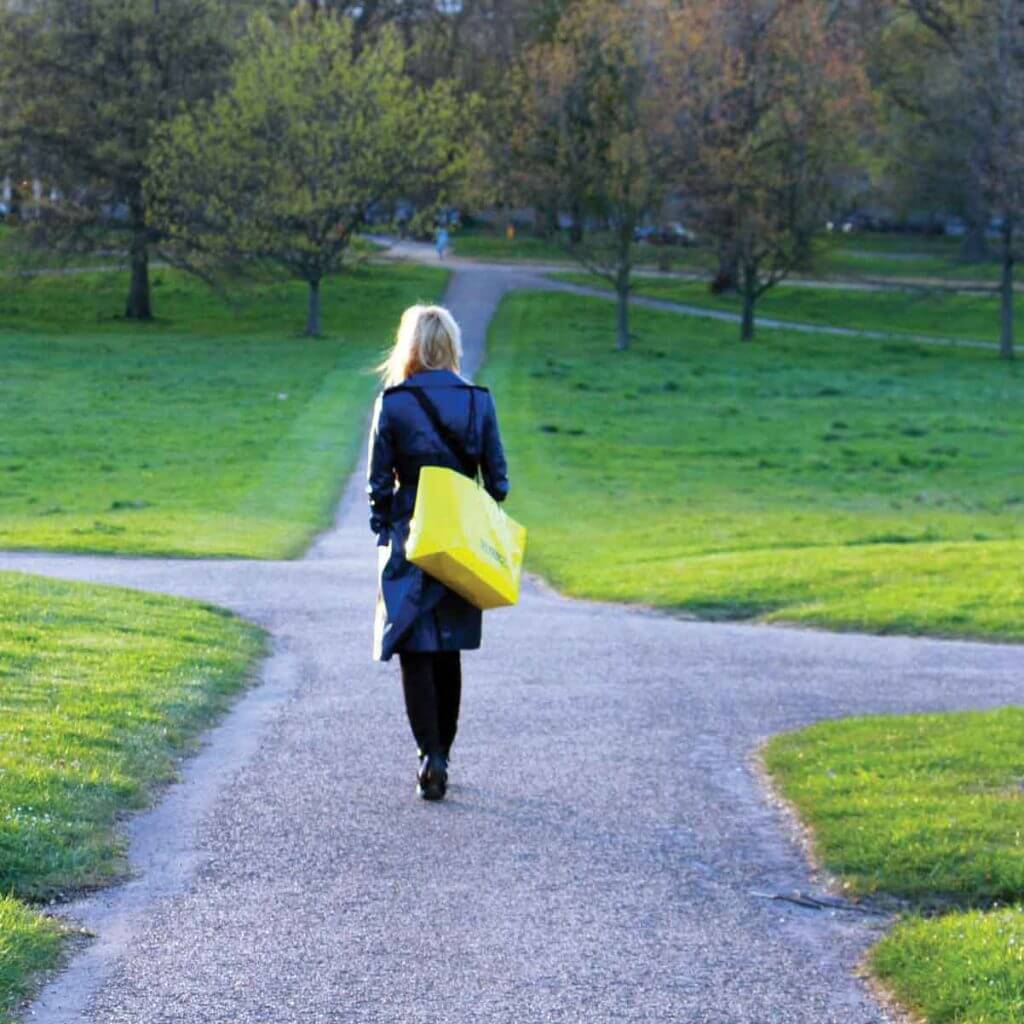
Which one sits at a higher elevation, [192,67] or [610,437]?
[192,67]

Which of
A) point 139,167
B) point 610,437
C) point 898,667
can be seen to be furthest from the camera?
point 139,167

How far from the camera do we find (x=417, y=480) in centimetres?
746

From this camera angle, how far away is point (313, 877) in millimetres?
6211

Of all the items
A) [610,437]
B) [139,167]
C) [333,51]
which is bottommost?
[610,437]

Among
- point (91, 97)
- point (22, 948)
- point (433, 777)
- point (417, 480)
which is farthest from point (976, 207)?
point (22, 948)

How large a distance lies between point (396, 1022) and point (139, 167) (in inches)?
1965

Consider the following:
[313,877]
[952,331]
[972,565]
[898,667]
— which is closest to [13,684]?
[313,877]

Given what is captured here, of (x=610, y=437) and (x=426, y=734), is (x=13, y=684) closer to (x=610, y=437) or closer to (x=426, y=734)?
(x=426, y=734)

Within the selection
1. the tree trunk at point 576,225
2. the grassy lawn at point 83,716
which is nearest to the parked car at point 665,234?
the tree trunk at point 576,225

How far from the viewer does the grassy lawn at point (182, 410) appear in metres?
21.5

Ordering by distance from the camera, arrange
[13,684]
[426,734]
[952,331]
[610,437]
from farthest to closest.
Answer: [952,331]
[610,437]
[13,684]
[426,734]

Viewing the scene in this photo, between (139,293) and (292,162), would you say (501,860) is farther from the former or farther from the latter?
(139,293)

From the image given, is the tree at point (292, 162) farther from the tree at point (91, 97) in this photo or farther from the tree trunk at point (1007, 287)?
the tree trunk at point (1007, 287)

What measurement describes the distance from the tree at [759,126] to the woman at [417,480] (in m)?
43.0
